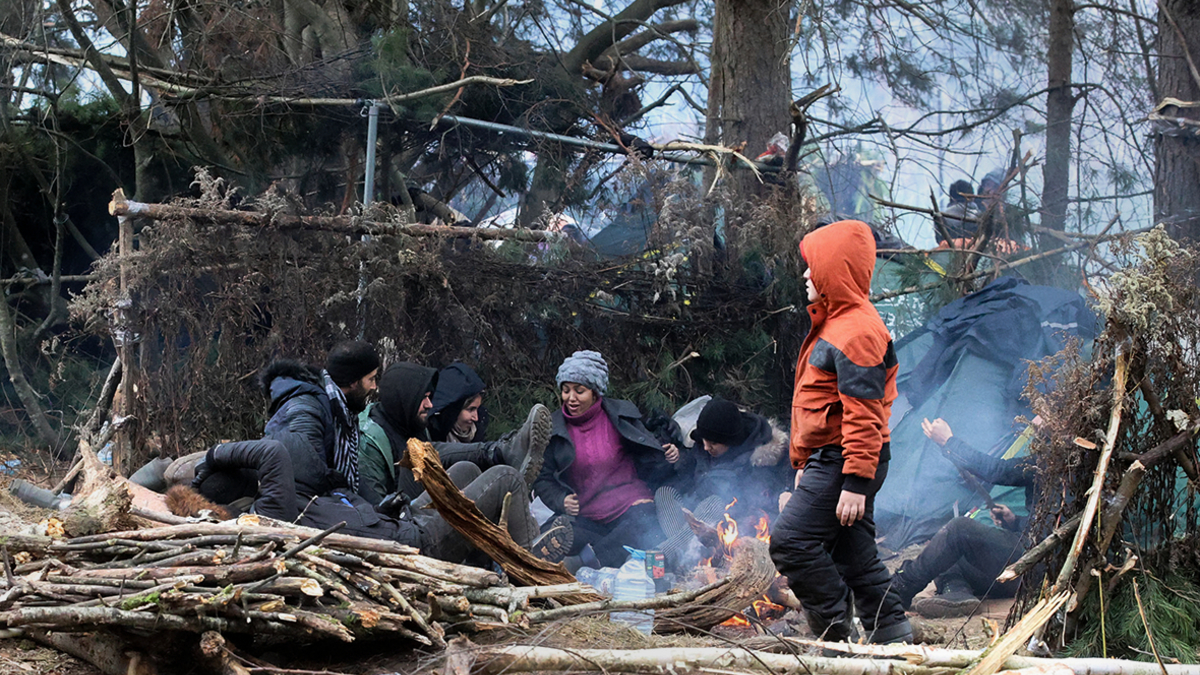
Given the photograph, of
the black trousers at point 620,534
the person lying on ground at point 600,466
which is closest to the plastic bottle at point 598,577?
the black trousers at point 620,534

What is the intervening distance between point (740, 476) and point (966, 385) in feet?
6.61

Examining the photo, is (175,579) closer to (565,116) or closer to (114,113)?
(565,116)

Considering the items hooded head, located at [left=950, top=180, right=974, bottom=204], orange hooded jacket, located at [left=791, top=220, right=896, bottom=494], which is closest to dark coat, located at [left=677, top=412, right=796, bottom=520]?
orange hooded jacket, located at [left=791, top=220, right=896, bottom=494]

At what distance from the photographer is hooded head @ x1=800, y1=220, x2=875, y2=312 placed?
4.41m

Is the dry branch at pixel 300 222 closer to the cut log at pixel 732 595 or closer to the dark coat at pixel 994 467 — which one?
the cut log at pixel 732 595

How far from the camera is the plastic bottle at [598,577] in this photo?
19.1 ft

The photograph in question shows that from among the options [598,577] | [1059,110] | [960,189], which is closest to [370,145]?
[598,577]

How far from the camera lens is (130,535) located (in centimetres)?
375

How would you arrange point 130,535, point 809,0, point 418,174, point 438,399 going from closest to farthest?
point 130,535
point 438,399
point 809,0
point 418,174

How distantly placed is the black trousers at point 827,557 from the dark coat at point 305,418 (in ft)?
7.39

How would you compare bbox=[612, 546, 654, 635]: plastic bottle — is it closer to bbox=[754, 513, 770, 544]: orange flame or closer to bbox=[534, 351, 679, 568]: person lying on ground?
bbox=[534, 351, 679, 568]: person lying on ground

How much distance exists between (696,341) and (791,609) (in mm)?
2738

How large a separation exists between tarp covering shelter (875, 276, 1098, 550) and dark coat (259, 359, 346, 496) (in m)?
4.27

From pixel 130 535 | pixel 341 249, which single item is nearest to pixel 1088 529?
pixel 130 535
